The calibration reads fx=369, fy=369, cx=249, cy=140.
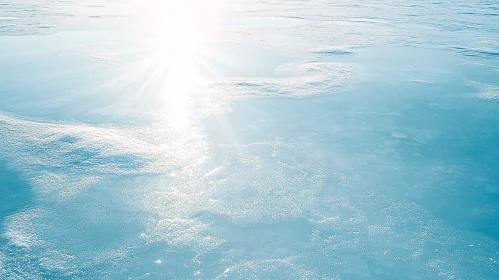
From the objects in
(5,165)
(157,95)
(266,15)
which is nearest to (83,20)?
(266,15)

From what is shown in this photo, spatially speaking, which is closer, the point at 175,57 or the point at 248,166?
the point at 248,166

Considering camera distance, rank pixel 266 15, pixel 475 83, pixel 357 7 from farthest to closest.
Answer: pixel 357 7 → pixel 266 15 → pixel 475 83

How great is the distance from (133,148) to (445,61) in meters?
6.84

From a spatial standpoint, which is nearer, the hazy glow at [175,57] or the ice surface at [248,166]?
the ice surface at [248,166]

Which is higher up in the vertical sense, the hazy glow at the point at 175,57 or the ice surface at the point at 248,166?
the hazy glow at the point at 175,57

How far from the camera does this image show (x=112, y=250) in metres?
2.69

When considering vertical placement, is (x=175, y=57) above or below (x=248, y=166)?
above

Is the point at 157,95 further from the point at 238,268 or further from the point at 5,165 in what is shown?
the point at 238,268

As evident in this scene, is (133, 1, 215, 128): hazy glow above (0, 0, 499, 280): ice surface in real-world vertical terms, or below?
above

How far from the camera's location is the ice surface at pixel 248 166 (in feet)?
8.73

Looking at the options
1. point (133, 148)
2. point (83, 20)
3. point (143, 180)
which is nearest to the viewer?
point (143, 180)

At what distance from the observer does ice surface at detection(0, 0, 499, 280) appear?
266 centimetres

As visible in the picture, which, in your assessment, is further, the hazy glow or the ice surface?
the hazy glow

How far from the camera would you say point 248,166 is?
3791 millimetres
